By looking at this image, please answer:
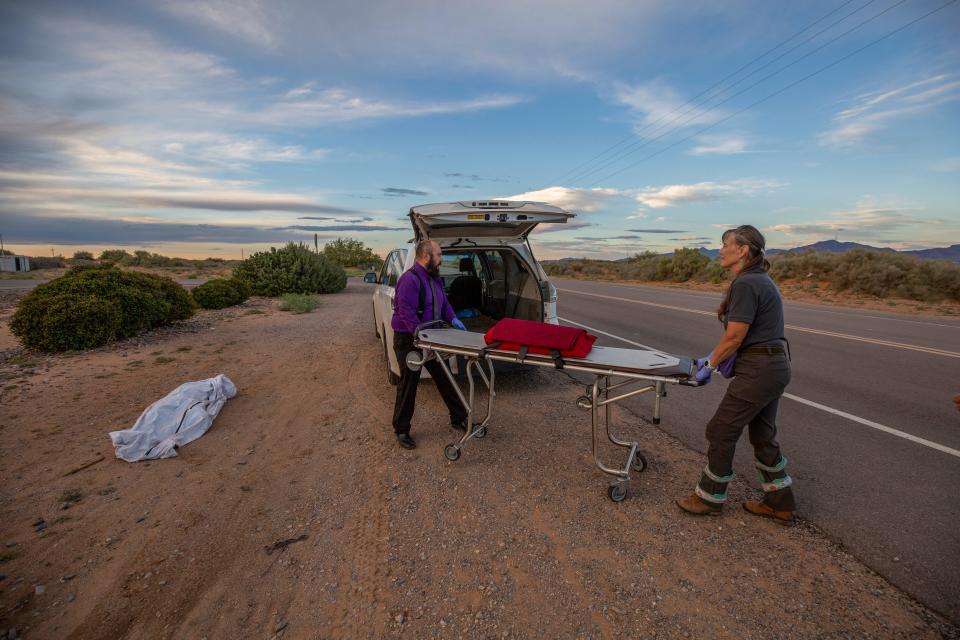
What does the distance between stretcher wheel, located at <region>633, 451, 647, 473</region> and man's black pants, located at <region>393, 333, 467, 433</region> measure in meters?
1.70

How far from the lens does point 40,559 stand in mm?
2779

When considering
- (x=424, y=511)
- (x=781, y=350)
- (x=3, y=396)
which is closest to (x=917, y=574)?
(x=781, y=350)

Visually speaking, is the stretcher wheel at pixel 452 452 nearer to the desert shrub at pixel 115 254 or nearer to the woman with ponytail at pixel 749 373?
the woman with ponytail at pixel 749 373

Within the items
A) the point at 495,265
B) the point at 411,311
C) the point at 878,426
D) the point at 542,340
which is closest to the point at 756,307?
the point at 542,340

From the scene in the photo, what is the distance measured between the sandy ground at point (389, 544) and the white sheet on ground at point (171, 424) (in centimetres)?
14

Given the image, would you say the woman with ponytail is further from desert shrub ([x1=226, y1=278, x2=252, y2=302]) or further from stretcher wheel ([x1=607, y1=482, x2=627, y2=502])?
desert shrub ([x1=226, y1=278, x2=252, y2=302])

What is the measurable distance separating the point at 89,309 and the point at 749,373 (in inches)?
377

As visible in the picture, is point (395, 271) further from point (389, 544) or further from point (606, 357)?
point (389, 544)

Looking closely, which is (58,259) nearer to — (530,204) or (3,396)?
(3,396)

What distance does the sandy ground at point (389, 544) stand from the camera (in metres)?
2.35

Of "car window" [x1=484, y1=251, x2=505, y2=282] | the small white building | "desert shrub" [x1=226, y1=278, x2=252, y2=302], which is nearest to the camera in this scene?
"car window" [x1=484, y1=251, x2=505, y2=282]

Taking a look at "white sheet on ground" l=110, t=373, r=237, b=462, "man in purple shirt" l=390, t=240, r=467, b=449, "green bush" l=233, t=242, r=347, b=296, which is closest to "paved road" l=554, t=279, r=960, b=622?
"man in purple shirt" l=390, t=240, r=467, b=449

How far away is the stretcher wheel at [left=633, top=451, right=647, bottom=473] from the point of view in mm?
3840

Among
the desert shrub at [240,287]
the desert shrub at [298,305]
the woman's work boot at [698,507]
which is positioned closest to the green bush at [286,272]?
the desert shrub at [240,287]
